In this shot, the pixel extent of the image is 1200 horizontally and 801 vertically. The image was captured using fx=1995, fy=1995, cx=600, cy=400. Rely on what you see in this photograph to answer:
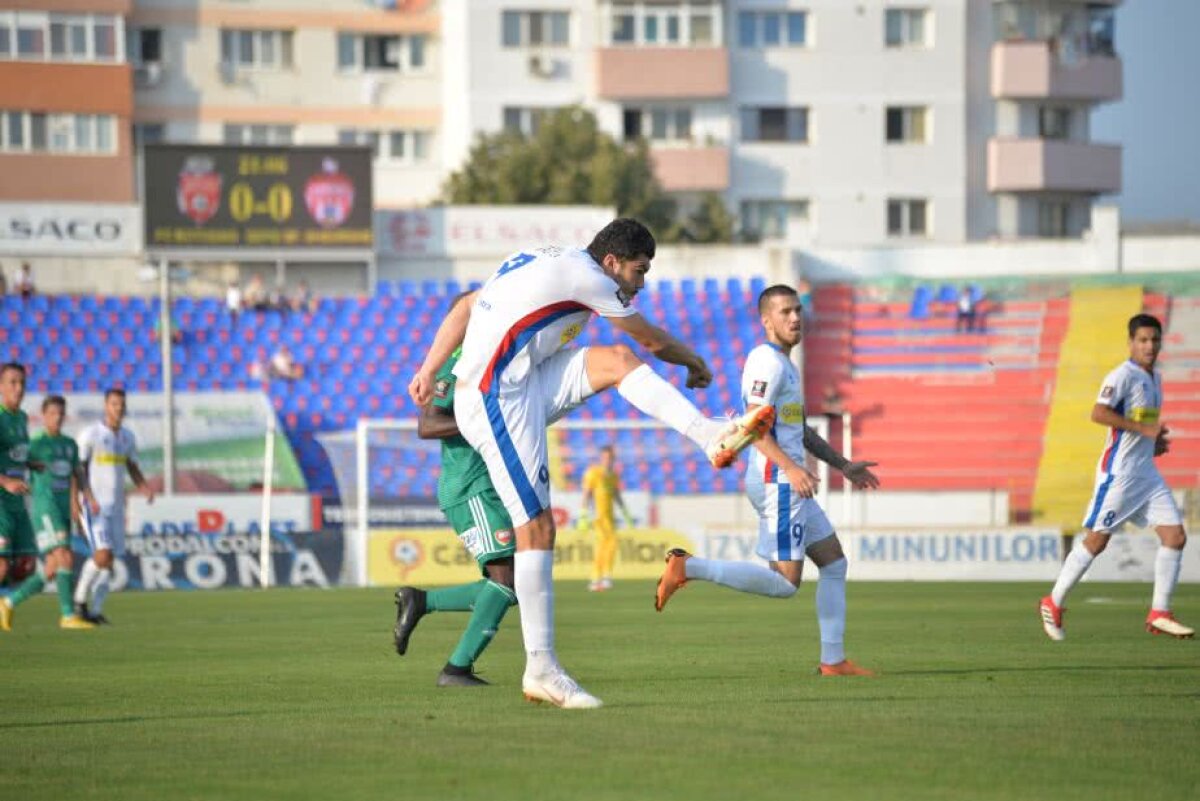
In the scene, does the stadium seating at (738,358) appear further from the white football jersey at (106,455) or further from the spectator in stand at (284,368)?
the white football jersey at (106,455)

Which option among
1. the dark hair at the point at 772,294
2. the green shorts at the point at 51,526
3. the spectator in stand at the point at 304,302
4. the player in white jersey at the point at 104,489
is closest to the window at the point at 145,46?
the spectator in stand at the point at 304,302

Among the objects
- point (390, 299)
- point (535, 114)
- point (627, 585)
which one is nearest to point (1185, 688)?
point (627, 585)

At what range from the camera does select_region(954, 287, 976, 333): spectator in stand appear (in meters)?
49.0

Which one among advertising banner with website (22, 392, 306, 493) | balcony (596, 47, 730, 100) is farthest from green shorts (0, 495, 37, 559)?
balcony (596, 47, 730, 100)

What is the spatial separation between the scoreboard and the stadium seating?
1.72 metres

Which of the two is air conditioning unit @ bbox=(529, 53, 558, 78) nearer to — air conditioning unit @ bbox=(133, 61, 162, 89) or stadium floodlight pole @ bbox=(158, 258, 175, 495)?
air conditioning unit @ bbox=(133, 61, 162, 89)

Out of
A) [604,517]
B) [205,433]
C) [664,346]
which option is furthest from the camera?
[205,433]

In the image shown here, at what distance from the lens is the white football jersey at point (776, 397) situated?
38.2 feet

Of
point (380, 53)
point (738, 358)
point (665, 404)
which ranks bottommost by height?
point (738, 358)

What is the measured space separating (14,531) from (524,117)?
1927 inches

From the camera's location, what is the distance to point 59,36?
62562 mm

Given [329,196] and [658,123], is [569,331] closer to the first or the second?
[329,196]

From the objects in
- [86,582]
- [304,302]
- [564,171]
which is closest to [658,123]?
[564,171]

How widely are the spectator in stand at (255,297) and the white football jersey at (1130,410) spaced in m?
33.3
